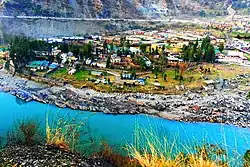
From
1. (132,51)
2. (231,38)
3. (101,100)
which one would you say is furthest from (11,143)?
(231,38)

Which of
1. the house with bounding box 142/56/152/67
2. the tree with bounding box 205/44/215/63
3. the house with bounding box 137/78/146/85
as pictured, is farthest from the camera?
the tree with bounding box 205/44/215/63

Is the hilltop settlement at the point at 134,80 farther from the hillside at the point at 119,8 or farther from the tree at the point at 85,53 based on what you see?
the hillside at the point at 119,8

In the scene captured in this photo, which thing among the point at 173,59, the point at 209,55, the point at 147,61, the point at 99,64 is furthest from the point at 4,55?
the point at 209,55

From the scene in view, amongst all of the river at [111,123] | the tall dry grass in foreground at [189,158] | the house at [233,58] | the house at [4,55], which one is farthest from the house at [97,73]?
the tall dry grass in foreground at [189,158]

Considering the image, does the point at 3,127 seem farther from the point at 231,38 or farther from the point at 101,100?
the point at 231,38

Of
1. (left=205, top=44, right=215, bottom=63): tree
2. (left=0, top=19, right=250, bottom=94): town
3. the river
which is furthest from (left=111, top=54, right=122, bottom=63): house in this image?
the river

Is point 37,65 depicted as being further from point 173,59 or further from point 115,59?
point 173,59

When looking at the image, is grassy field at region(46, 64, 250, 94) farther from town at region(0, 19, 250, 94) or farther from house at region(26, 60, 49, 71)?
house at region(26, 60, 49, 71)
